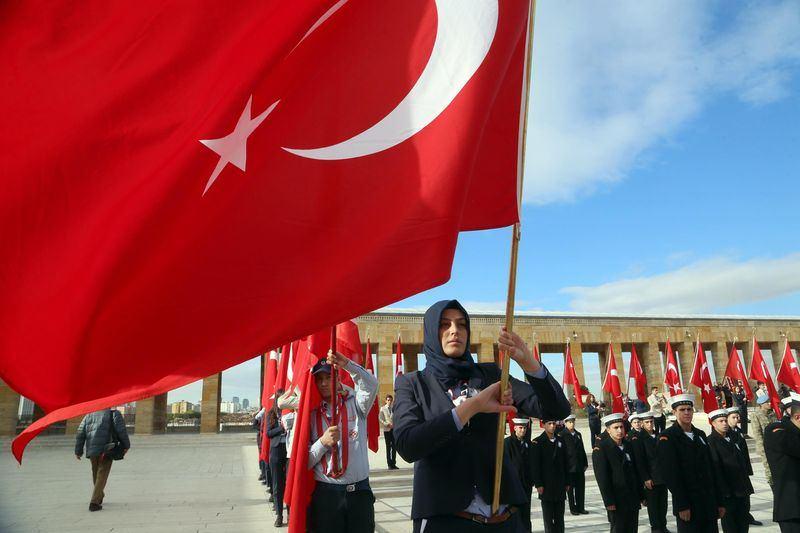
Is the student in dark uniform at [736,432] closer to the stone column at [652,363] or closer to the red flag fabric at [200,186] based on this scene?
the red flag fabric at [200,186]

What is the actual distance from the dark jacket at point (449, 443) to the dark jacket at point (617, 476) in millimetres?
6343

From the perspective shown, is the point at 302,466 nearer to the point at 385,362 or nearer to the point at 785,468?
the point at 785,468

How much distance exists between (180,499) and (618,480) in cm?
904

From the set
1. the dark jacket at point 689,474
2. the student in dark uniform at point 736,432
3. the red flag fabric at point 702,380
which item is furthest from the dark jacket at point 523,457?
the red flag fabric at point 702,380

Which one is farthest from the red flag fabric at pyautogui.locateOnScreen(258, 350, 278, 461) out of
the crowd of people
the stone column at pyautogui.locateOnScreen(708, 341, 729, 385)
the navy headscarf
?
the stone column at pyautogui.locateOnScreen(708, 341, 729, 385)

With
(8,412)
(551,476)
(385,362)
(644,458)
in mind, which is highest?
(385,362)

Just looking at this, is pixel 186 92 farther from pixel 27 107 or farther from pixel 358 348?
pixel 358 348

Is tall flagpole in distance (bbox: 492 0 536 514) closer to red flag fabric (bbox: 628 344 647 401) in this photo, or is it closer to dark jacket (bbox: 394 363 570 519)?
dark jacket (bbox: 394 363 570 519)

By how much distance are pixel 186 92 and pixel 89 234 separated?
73 cm

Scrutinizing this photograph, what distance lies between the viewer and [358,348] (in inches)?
253

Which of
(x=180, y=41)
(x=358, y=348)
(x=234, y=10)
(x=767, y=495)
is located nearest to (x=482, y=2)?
(x=234, y=10)

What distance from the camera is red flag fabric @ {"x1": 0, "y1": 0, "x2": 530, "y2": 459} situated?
2.27m

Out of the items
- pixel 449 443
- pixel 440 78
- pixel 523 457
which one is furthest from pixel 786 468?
pixel 440 78

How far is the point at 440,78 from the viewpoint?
104 inches
